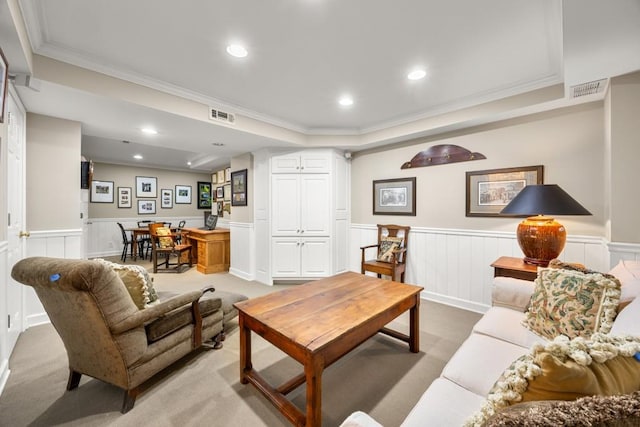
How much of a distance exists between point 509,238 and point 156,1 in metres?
3.84

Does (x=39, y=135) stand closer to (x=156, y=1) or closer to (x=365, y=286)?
(x=156, y=1)

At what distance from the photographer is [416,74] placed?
247 cm

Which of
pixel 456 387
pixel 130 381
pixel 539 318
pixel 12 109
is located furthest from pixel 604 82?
pixel 12 109

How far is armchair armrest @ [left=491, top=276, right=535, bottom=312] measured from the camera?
1946 millimetres

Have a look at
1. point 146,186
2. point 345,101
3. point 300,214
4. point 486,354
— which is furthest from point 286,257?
point 146,186

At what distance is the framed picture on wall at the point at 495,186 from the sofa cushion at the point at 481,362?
1.99 m

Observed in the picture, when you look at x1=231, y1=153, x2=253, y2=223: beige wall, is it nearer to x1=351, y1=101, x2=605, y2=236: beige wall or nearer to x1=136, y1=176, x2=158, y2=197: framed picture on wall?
x1=351, y1=101, x2=605, y2=236: beige wall

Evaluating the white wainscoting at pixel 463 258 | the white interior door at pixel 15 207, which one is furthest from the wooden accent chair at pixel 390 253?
the white interior door at pixel 15 207

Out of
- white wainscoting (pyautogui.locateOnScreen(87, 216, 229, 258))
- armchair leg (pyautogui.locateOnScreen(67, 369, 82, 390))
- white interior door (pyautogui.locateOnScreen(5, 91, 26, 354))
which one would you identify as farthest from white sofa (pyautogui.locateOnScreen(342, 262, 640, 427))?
white wainscoting (pyautogui.locateOnScreen(87, 216, 229, 258))

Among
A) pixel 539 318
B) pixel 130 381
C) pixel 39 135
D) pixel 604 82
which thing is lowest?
pixel 130 381

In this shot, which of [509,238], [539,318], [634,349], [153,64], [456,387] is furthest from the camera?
[509,238]

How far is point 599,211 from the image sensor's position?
8.28 feet

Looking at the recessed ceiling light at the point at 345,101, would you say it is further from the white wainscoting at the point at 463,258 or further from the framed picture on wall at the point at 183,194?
the framed picture on wall at the point at 183,194

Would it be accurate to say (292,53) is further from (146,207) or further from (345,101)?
(146,207)
